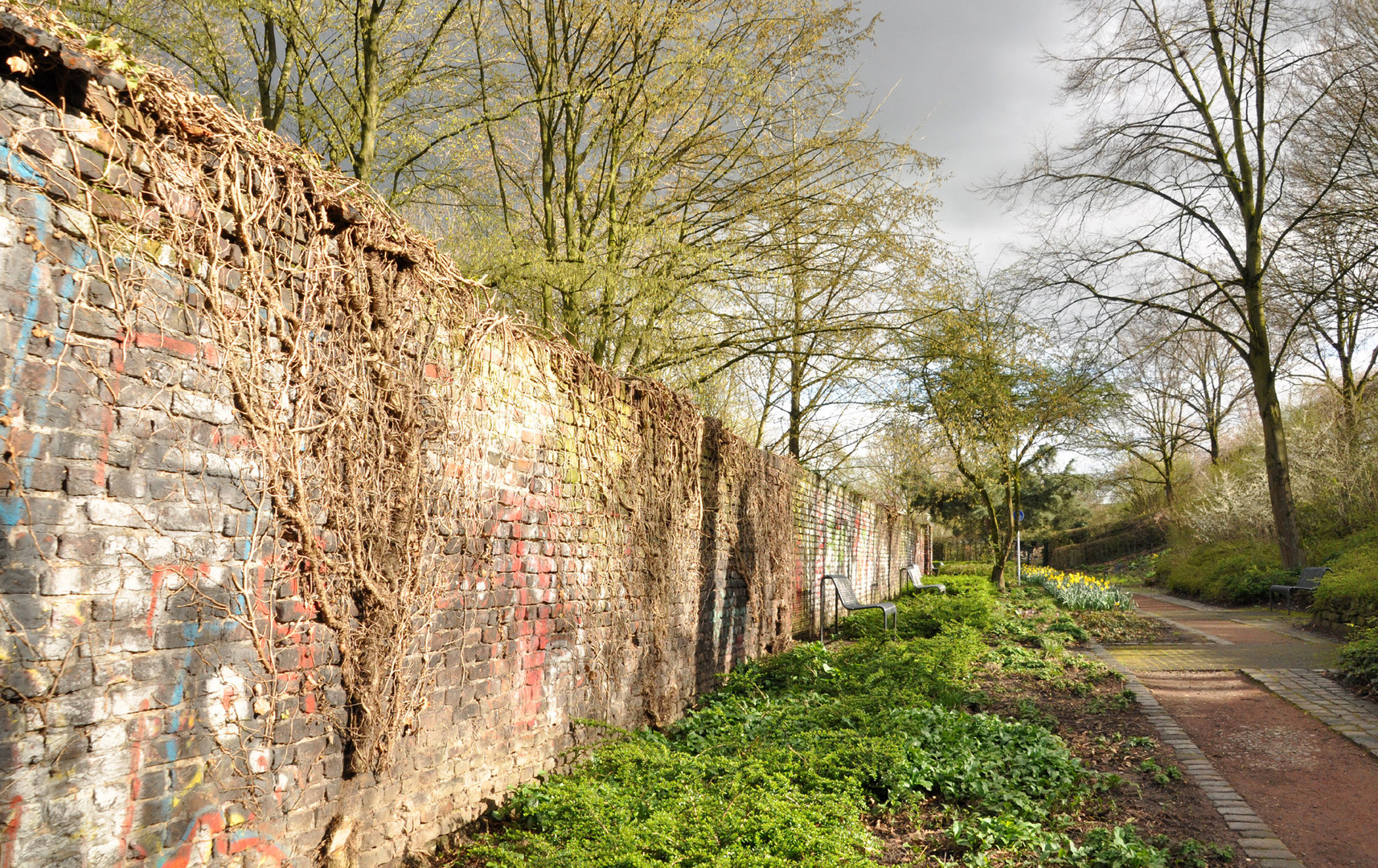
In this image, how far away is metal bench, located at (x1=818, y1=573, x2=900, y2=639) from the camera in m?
11.0

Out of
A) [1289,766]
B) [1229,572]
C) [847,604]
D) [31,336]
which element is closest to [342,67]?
[31,336]

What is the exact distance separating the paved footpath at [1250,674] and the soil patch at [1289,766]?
9 cm

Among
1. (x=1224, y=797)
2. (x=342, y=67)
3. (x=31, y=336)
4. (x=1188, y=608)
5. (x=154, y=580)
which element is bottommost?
(x=1224, y=797)

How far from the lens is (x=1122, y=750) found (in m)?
5.69

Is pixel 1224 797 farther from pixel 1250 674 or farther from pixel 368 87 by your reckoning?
pixel 368 87

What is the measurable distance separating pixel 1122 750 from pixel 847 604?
5.46 metres

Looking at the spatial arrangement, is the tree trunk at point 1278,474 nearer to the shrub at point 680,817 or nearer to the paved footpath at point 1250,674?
the paved footpath at point 1250,674

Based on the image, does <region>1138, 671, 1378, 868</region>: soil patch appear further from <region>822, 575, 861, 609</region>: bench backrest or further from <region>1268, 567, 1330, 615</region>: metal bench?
<region>1268, 567, 1330, 615</region>: metal bench

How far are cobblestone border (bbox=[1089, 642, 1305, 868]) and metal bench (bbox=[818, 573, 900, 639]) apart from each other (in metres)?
3.87

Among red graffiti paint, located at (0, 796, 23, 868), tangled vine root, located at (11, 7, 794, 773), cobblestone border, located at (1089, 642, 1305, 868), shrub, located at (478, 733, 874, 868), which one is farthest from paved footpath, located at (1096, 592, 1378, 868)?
red graffiti paint, located at (0, 796, 23, 868)

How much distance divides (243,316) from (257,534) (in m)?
0.78

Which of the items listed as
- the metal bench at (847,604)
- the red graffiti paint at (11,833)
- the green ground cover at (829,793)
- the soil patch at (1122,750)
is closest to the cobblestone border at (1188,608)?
the soil patch at (1122,750)

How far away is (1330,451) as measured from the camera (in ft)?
58.7

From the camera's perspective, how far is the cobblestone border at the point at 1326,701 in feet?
19.5
